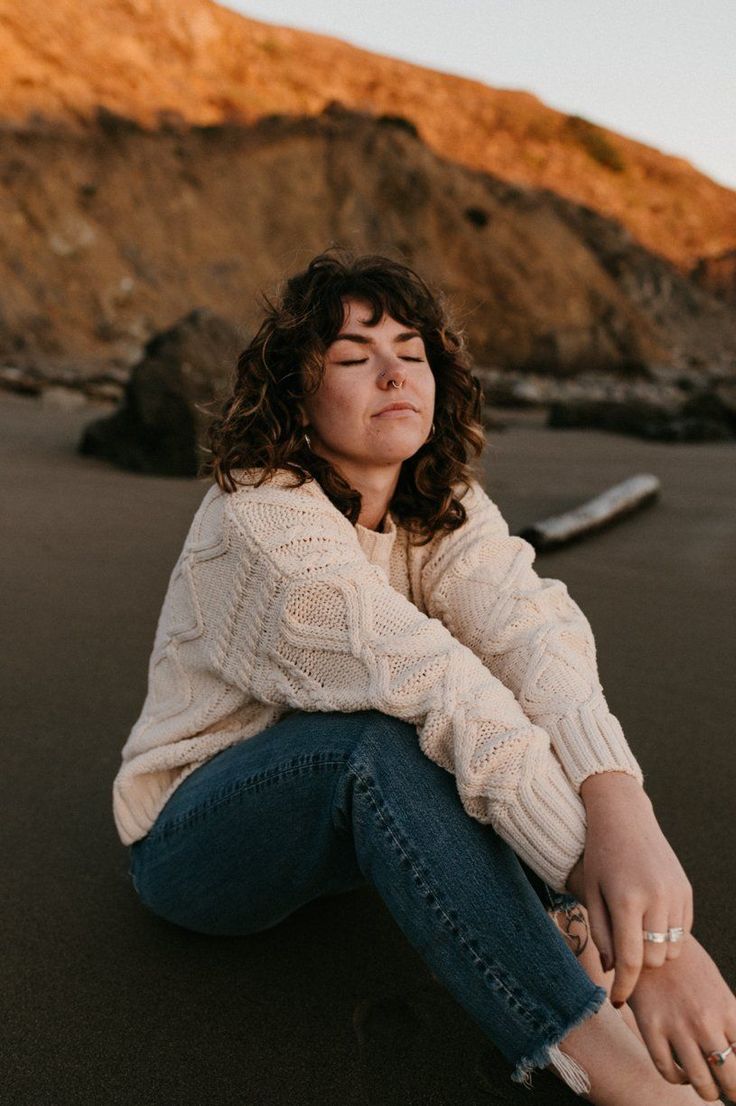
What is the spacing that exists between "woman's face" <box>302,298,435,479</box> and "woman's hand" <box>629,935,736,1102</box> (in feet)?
3.58

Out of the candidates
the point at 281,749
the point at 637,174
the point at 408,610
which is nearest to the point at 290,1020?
the point at 281,749

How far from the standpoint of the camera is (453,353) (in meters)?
2.29

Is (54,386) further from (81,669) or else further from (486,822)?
(486,822)

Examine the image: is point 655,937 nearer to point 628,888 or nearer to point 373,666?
point 628,888

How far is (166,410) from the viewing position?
23.0 feet

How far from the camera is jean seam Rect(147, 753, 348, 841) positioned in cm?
159

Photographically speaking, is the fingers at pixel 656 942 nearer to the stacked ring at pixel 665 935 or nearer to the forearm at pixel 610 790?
the stacked ring at pixel 665 935

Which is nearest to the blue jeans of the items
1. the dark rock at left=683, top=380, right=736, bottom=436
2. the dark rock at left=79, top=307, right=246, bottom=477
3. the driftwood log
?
the driftwood log

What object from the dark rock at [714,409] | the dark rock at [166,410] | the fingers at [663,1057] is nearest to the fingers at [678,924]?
the fingers at [663,1057]

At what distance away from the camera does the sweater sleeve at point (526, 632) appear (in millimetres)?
1642

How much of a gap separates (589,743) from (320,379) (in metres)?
0.92

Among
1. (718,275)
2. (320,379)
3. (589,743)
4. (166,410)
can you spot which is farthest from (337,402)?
(718,275)

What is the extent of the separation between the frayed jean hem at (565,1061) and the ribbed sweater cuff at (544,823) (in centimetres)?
18

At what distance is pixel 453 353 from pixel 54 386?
10.9 metres
